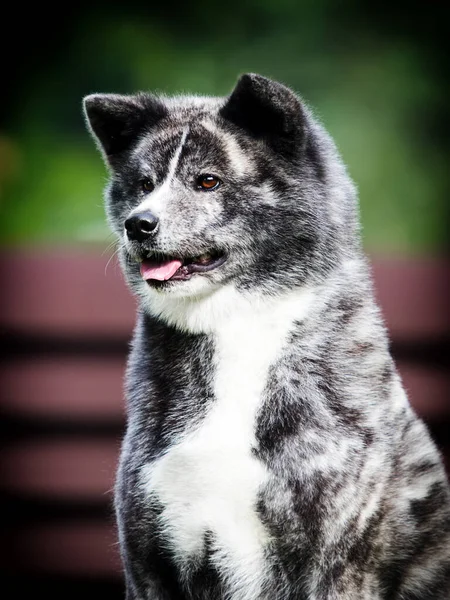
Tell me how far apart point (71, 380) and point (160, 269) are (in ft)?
6.12

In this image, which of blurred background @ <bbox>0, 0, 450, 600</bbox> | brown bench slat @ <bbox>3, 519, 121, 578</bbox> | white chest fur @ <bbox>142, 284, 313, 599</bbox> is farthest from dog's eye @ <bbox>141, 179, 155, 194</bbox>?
brown bench slat @ <bbox>3, 519, 121, 578</bbox>

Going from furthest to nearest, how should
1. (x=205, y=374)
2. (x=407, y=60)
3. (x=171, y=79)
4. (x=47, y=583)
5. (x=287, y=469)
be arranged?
(x=171, y=79) < (x=407, y=60) < (x=47, y=583) < (x=205, y=374) < (x=287, y=469)

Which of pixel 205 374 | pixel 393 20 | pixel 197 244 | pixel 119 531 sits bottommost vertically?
pixel 119 531

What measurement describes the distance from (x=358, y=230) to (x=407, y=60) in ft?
6.83

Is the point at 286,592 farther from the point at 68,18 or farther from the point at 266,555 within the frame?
the point at 68,18

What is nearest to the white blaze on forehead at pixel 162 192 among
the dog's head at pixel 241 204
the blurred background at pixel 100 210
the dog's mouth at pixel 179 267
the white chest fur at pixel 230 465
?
the dog's head at pixel 241 204

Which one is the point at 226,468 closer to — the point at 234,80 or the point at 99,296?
the point at 99,296

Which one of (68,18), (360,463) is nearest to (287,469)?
(360,463)

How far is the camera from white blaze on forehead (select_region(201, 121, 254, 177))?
7.50ft

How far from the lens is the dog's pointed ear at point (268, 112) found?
7.18 ft

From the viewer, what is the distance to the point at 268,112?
7.43ft

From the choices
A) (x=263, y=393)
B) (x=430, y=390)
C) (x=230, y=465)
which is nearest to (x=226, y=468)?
(x=230, y=465)

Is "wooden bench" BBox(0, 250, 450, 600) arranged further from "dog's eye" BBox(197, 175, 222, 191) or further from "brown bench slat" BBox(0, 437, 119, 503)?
"dog's eye" BBox(197, 175, 222, 191)

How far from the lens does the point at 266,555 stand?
213 centimetres
